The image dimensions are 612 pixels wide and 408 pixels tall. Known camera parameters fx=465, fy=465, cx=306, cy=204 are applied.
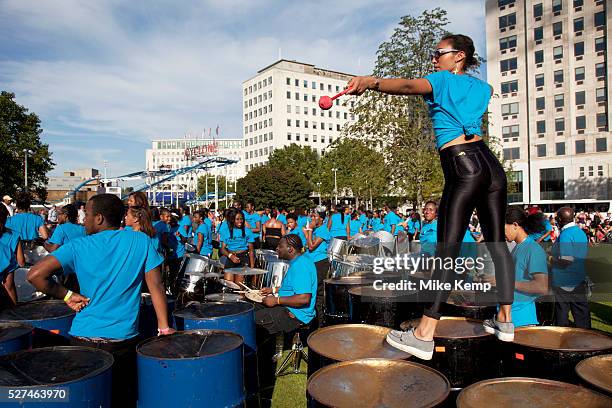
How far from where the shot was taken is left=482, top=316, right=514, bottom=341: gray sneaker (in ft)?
8.29

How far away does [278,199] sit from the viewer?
193ft

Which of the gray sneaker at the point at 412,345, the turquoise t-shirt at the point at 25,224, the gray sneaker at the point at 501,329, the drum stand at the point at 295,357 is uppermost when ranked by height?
the turquoise t-shirt at the point at 25,224

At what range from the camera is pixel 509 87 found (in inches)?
1857

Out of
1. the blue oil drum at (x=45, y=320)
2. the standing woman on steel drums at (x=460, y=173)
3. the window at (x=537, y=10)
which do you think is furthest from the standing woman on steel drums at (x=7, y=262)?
the window at (x=537, y=10)

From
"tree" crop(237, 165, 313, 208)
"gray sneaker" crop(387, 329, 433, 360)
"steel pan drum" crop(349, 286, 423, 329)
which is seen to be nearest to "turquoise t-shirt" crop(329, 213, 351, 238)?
"steel pan drum" crop(349, 286, 423, 329)

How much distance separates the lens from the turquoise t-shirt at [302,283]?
4.95m

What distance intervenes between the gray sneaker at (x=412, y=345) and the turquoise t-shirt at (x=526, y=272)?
1283 millimetres

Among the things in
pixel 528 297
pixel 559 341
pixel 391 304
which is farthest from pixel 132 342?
pixel 528 297

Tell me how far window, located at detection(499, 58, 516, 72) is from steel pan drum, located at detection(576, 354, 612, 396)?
167ft

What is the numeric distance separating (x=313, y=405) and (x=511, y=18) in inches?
2090

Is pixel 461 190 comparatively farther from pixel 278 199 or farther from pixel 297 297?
pixel 278 199

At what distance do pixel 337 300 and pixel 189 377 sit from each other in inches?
115

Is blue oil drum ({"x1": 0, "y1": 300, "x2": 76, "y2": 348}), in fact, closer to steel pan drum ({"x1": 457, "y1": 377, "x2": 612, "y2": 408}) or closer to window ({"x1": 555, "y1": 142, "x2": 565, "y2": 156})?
steel pan drum ({"x1": 457, "y1": 377, "x2": 612, "y2": 408})

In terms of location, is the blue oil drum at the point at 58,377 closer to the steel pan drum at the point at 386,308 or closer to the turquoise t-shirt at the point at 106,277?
the turquoise t-shirt at the point at 106,277
